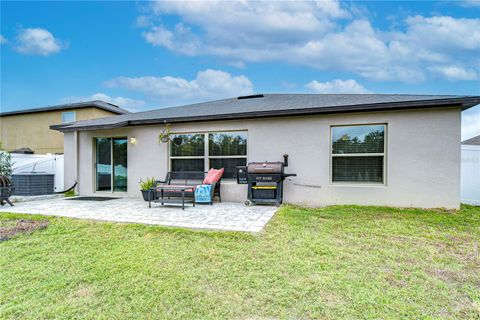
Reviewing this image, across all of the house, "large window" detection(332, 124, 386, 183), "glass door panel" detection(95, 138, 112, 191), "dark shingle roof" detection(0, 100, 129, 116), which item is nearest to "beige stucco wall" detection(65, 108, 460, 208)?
the house

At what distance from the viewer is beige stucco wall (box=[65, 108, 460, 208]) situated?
18.6ft

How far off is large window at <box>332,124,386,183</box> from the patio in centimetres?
213

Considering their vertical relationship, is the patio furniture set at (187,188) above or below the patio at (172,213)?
above

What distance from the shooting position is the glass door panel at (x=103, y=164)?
8.59 m

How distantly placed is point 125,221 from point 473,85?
15630mm

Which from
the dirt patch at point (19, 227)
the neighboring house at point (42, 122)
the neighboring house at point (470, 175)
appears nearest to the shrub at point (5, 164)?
the dirt patch at point (19, 227)

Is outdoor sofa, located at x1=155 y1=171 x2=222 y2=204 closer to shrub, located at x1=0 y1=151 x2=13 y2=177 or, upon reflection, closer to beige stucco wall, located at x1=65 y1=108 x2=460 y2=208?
beige stucco wall, located at x1=65 y1=108 x2=460 y2=208

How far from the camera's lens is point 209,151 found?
7449mm

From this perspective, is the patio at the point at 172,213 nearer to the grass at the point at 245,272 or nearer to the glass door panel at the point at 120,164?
the grass at the point at 245,272

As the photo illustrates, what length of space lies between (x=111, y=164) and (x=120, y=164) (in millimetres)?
361

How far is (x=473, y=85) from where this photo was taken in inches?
461

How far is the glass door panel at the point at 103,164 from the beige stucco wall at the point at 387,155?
1.71 meters

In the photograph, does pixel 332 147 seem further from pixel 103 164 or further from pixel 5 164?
pixel 5 164

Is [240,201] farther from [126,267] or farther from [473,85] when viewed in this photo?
[473,85]
